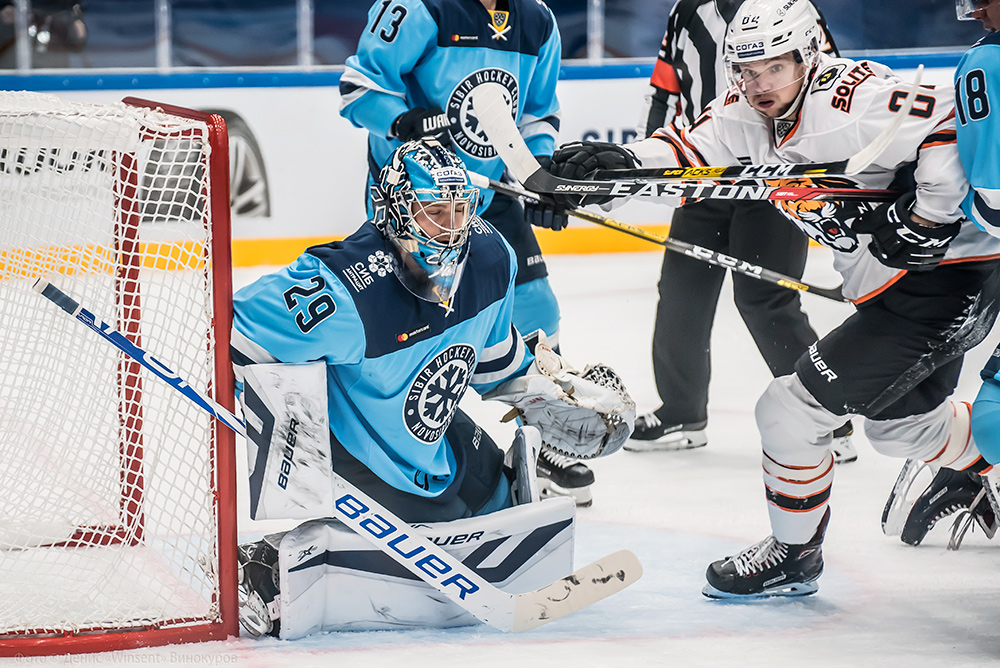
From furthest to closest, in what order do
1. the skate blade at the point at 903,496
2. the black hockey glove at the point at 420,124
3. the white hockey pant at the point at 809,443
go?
1. the black hockey glove at the point at 420,124
2. the skate blade at the point at 903,496
3. the white hockey pant at the point at 809,443

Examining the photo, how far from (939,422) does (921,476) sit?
41cm

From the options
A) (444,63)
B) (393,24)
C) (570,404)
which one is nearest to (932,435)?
(570,404)

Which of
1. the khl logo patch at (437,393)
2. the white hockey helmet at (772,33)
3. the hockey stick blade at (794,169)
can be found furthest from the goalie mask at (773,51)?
the khl logo patch at (437,393)

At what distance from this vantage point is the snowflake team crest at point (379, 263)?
1913mm

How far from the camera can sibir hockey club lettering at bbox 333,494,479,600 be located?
188 centimetres

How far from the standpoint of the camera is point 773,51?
2.02 metres

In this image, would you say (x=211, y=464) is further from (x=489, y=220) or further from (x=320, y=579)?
(x=489, y=220)

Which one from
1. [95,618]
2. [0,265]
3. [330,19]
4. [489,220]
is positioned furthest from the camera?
[330,19]

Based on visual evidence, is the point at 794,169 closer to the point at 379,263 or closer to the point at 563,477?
the point at 379,263

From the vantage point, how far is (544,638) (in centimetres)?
199

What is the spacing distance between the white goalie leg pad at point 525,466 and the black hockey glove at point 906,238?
72 centimetres

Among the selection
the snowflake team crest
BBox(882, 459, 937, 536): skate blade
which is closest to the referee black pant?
BBox(882, 459, 937, 536): skate blade

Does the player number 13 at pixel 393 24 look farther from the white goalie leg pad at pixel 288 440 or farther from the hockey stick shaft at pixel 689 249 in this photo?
the white goalie leg pad at pixel 288 440

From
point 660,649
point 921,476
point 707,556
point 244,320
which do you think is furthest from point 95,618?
point 921,476
